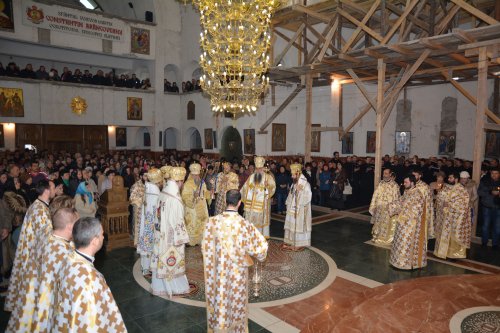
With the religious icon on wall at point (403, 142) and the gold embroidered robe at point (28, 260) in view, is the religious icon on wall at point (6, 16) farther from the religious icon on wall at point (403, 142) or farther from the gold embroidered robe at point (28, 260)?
the religious icon on wall at point (403, 142)

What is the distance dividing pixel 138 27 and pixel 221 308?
22.9 meters

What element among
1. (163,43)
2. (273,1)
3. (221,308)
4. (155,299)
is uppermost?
(163,43)

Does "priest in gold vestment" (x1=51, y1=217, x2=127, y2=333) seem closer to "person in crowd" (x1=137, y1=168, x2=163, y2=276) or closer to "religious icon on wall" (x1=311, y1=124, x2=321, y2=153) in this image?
"person in crowd" (x1=137, y1=168, x2=163, y2=276)

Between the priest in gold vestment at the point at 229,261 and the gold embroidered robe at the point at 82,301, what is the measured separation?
177 cm

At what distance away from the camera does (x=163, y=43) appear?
24.3m

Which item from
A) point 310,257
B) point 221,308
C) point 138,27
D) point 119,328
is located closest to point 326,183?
point 310,257

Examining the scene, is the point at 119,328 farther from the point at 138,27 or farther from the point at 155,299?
the point at 138,27

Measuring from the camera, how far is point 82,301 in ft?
8.88

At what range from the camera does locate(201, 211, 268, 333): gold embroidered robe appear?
4.40 m

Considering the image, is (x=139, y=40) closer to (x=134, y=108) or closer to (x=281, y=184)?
(x=134, y=108)

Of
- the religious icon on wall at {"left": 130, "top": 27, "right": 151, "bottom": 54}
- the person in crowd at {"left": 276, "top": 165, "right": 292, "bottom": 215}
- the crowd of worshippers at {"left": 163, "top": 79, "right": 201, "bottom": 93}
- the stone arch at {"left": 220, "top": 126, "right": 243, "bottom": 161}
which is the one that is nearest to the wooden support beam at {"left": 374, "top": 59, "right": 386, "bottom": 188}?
the person in crowd at {"left": 276, "top": 165, "right": 292, "bottom": 215}

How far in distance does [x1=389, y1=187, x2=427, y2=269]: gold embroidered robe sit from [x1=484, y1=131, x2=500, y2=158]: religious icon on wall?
473 inches

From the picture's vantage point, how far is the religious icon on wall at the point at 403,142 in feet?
65.2

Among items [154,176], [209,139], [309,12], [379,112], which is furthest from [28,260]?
[209,139]
